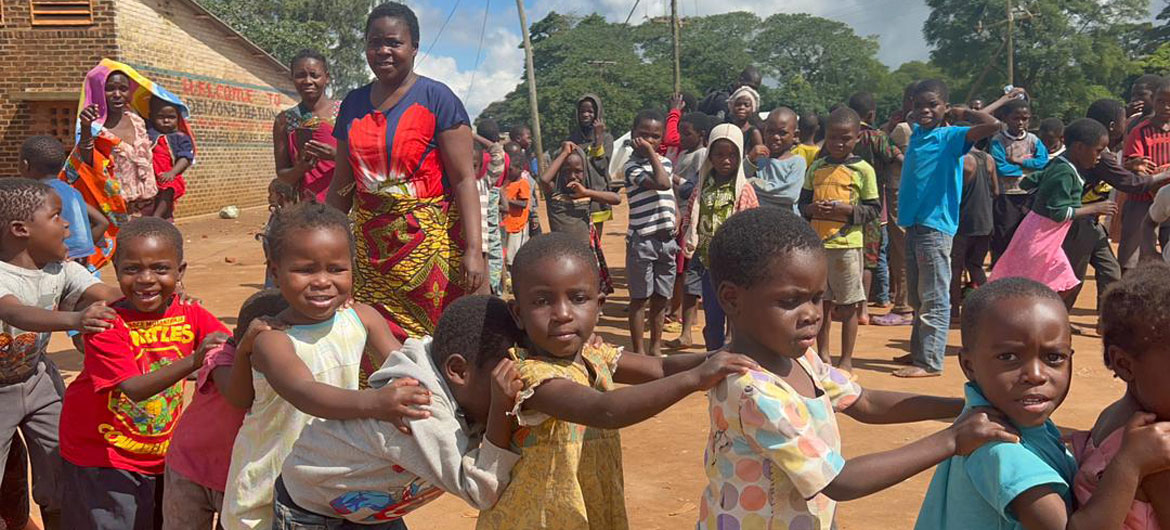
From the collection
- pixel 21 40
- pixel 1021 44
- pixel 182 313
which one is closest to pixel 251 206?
pixel 21 40

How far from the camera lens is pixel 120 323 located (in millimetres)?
3039

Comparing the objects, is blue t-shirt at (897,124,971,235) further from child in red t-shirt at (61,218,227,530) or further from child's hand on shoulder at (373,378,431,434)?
child's hand on shoulder at (373,378,431,434)

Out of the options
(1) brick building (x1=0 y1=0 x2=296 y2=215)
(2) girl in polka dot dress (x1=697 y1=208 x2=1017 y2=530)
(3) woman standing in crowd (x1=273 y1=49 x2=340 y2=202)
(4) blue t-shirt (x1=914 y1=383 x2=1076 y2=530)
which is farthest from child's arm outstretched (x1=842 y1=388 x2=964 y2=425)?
(1) brick building (x1=0 y1=0 x2=296 y2=215)

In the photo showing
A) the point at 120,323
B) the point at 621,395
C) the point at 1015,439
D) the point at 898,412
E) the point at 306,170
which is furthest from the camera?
the point at 306,170

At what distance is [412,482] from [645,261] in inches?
193

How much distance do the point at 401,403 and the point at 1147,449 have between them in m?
1.55

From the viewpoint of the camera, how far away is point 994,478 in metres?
1.84

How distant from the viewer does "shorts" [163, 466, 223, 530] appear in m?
2.86

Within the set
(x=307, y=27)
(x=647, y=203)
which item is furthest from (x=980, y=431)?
(x=307, y=27)

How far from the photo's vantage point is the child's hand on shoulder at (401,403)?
225cm

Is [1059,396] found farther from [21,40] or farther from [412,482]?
[21,40]

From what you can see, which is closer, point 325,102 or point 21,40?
point 325,102

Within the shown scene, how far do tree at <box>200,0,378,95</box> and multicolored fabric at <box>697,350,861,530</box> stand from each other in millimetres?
30954

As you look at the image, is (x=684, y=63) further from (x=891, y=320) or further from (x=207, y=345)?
(x=207, y=345)
